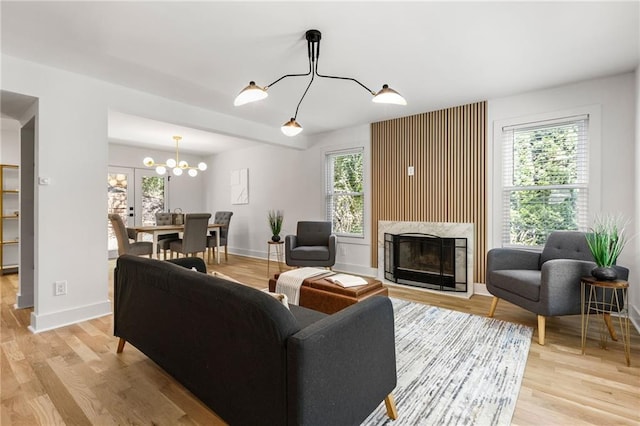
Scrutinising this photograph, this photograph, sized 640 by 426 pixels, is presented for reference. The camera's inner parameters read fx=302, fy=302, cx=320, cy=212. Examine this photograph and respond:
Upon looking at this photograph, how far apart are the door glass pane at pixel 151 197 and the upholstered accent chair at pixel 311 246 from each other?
4110 mm

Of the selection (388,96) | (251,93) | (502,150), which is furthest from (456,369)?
(502,150)

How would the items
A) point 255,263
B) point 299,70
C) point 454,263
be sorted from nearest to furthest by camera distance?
1. point 299,70
2. point 454,263
3. point 255,263

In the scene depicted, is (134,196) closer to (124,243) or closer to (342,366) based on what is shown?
(124,243)

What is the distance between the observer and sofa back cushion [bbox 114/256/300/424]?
113 centimetres

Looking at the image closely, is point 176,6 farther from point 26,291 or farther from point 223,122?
point 26,291

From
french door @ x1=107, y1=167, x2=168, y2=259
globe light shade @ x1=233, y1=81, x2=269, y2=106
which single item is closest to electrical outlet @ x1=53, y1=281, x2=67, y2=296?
globe light shade @ x1=233, y1=81, x2=269, y2=106

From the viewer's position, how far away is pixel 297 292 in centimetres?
263

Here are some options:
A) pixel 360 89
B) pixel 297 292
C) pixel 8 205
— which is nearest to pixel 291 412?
pixel 297 292

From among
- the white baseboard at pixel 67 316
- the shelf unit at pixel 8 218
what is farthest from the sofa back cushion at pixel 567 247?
the shelf unit at pixel 8 218

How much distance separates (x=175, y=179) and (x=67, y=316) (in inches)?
199

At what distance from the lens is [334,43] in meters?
2.38

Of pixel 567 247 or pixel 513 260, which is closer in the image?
pixel 567 247

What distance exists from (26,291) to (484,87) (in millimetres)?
5503

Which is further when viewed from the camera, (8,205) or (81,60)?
(8,205)
